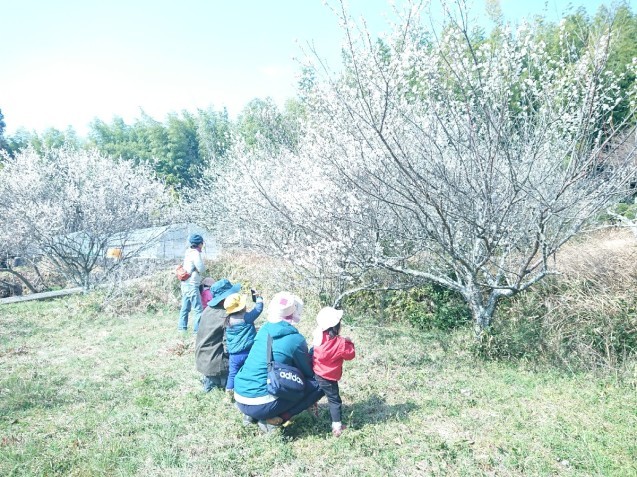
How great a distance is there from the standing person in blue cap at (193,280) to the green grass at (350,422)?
0.92 meters

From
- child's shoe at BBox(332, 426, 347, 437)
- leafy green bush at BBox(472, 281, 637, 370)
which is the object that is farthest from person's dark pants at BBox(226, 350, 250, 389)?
leafy green bush at BBox(472, 281, 637, 370)

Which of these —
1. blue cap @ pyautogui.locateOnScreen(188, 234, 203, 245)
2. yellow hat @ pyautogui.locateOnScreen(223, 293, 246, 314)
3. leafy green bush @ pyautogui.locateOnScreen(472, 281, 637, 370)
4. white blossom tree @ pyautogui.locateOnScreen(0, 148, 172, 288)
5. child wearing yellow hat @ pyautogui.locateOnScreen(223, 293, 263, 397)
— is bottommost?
leafy green bush @ pyautogui.locateOnScreen(472, 281, 637, 370)

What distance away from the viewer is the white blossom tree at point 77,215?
1052 centimetres

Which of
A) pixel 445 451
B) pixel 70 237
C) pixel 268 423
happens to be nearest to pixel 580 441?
pixel 445 451

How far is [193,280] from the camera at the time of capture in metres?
6.43

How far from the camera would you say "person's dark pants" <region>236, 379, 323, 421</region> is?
3.25 metres

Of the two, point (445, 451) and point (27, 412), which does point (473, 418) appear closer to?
point (445, 451)

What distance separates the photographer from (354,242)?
216 inches

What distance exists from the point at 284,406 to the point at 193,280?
3610 mm

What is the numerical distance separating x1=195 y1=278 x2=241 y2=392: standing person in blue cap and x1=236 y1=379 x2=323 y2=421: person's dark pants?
794 millimetres

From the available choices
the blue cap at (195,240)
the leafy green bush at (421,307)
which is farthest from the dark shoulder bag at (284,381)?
the leafy green bush at (421,307)

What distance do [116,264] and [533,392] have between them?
9700 millimetres

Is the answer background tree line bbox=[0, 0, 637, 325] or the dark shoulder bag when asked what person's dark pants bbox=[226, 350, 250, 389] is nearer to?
→ the dark shoulder bag

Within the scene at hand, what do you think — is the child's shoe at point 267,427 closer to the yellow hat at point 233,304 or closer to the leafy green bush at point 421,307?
the yellow hat at point 233,304
